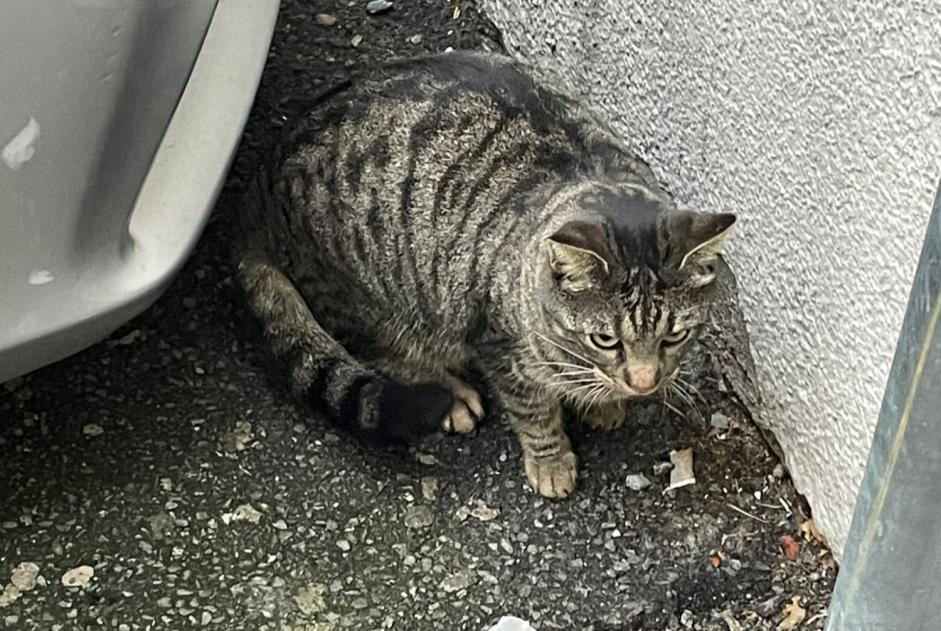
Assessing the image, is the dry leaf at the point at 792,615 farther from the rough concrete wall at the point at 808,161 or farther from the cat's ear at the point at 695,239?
the cat's ear at the point at 695,239

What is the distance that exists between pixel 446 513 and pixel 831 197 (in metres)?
1.00

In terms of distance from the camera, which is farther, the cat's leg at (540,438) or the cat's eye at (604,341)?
the cat's leg at (540,438)

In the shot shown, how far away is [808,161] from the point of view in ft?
7.77

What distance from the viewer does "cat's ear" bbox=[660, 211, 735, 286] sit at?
2.31 meters

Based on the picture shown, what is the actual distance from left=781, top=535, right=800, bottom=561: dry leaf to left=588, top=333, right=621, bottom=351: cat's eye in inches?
21.7

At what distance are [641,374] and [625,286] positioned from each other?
174 mm

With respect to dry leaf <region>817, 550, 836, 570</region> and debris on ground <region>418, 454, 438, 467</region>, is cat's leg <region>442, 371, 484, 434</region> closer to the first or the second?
debris on ground <region>418, 454, 438, 467</region>

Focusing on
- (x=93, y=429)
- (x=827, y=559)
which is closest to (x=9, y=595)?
(x=93, y=429)

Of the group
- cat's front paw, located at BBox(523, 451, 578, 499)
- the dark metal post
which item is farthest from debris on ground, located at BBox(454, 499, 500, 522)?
the dark metal post

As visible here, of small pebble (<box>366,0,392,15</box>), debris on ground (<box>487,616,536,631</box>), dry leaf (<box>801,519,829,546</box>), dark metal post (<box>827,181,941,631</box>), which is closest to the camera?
dark metal post (<box>827,181,941,631</box>)

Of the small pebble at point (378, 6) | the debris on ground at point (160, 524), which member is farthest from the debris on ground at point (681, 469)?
the small pebble at point (378, 6)

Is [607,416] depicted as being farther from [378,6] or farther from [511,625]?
[378,6]

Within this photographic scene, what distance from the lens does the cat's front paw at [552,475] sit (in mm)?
2717

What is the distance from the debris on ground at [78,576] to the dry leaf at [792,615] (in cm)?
133
